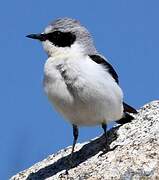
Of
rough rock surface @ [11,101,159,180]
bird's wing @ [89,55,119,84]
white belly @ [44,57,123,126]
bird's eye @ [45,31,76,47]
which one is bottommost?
rough rock surface @ [11,101,159,180]

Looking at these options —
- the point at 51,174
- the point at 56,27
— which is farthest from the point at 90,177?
the point at 56,27

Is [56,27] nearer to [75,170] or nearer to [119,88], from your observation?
[119,88]

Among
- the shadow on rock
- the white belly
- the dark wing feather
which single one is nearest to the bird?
the white belly

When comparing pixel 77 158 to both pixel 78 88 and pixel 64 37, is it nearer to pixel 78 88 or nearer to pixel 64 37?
pixel 78 88

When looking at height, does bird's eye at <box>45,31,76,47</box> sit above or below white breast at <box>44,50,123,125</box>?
above

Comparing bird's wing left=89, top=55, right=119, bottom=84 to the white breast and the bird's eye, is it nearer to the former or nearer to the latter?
the white breast

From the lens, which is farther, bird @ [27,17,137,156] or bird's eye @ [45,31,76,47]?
bird's eye @ [45,31,76,47]

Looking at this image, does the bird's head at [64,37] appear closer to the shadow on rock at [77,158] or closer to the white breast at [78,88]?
the white breast at [78,88]
